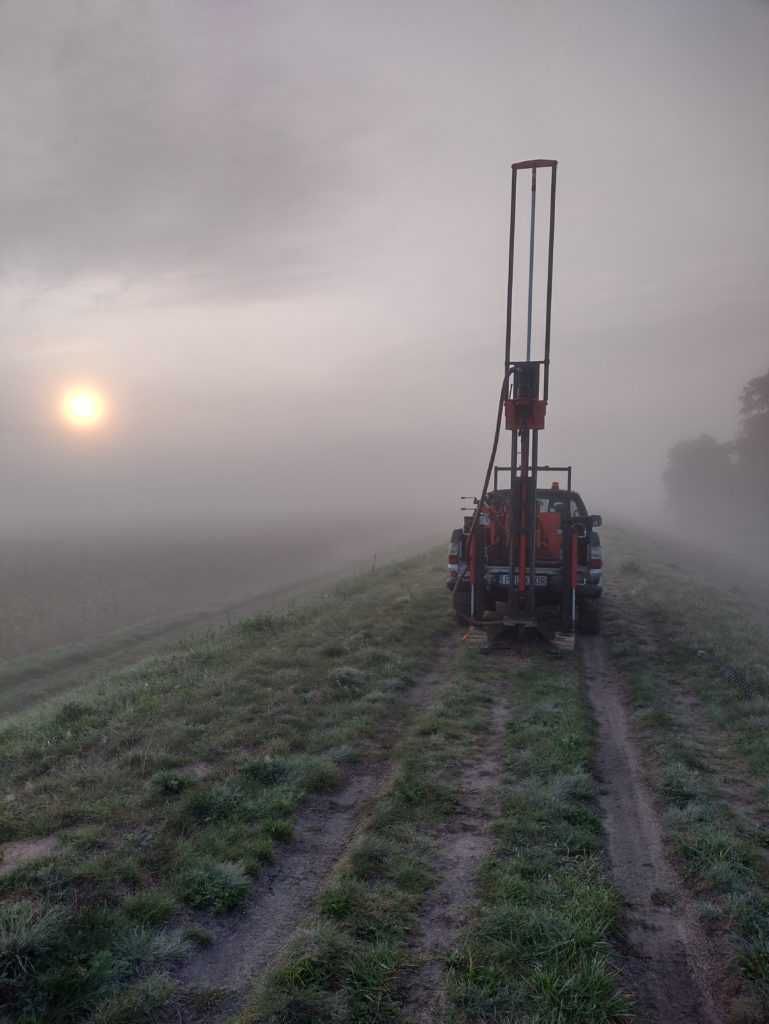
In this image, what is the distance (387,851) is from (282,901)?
3.18ft

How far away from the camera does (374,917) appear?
445 centimetres

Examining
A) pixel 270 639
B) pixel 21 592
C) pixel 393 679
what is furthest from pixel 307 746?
pixel 21 592

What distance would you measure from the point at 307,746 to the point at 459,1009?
4211mm

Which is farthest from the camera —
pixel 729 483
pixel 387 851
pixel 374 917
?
pixel 729 483

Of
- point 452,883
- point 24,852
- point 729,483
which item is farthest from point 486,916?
point 729,483

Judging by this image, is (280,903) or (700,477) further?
(700,477)

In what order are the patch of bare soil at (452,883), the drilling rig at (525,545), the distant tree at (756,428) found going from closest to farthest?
the patch of bare soil at (452,883), the drilling rig at (525,545), the distant tree at (756,428)

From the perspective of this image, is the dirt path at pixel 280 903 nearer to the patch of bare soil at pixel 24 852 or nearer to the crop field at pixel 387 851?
the crop field at pixel 387 851

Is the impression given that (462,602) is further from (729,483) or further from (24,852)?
(729,483)

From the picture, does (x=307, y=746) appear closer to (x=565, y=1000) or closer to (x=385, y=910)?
(x=385, y=910)

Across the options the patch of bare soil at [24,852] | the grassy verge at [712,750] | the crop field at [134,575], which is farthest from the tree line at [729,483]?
the patch of bare soil at [24,852]

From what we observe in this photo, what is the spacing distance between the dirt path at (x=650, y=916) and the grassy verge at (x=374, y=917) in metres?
1.44

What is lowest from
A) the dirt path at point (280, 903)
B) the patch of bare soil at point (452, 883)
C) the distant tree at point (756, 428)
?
the dirt path at point (280, 903)

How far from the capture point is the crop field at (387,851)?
3.80 m
